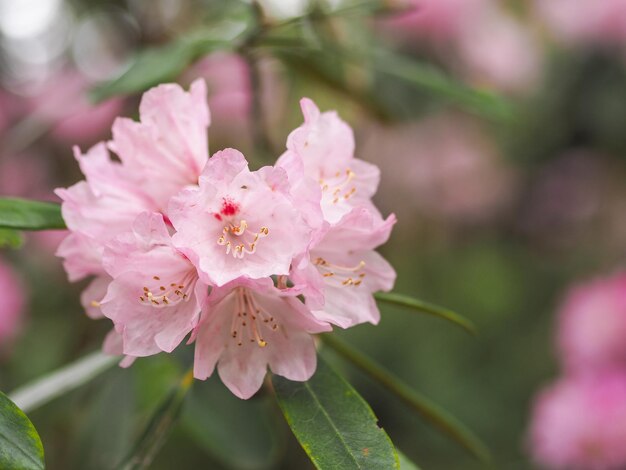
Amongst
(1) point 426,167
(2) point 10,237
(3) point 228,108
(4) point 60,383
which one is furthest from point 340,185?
(1) point 426,167

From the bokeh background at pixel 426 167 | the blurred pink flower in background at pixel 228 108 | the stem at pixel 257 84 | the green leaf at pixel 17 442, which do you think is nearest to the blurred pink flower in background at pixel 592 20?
the bokeh background at pixel 426 167

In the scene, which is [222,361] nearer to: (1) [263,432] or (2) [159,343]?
(2) [159,343]

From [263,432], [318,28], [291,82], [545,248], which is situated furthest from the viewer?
[545,248]

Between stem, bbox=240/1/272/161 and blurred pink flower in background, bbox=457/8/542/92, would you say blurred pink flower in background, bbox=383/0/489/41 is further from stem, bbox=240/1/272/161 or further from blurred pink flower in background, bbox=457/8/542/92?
stem, bbox=240/1/272/161

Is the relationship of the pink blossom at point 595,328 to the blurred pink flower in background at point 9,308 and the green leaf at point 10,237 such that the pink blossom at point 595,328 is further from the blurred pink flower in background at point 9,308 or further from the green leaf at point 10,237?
the blurred pink flower in background at point 9,308

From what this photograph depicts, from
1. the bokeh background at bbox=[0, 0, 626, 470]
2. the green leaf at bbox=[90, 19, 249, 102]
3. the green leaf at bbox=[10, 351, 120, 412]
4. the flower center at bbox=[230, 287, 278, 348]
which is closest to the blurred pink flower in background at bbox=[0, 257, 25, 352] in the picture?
the bokeh background at bbox=[0, 0, 626, 470]

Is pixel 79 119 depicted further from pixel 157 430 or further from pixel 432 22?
pixel 157 430


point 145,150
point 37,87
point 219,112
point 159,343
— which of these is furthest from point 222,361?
point 37,87
